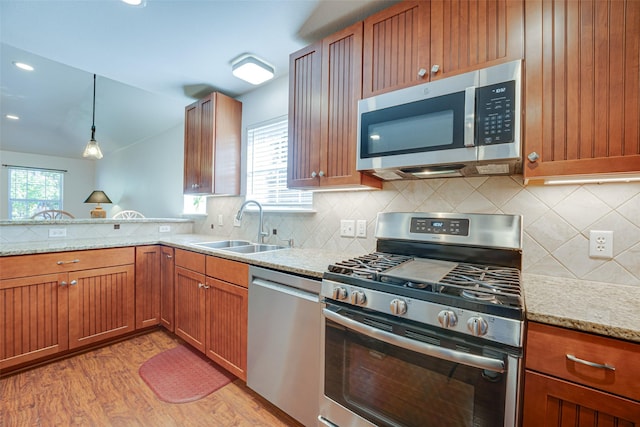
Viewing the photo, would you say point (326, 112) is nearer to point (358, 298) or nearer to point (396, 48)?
point (396, 48)

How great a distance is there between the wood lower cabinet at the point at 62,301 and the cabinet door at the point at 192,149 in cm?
91

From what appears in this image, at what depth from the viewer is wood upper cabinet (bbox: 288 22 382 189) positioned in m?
1.64

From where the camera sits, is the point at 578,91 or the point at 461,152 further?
the point at 461,152

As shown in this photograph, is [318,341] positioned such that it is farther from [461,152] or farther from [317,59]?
[317,59]

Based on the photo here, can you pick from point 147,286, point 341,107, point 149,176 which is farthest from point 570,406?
point 149,176

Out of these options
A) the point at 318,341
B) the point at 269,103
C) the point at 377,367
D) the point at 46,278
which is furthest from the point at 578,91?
the point at 46,278

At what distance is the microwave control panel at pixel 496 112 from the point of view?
112 centimetres

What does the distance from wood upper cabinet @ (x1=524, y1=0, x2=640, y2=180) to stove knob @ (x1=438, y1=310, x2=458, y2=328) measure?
2.23 ft

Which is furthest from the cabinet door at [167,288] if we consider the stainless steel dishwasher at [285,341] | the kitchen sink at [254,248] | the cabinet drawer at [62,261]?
the stainless steel dishwasher at [285,341]

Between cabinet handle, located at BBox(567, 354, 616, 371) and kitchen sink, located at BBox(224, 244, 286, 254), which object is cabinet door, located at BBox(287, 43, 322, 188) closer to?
kitchen sink, located at BBox(224, 244, 286, 254)

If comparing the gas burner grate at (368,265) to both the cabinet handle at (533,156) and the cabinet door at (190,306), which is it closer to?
the cabinet handle at (533,156)

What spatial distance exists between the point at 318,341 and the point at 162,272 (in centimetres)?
184

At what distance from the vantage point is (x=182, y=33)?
6.25 ft

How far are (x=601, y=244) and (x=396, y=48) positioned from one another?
133cm
